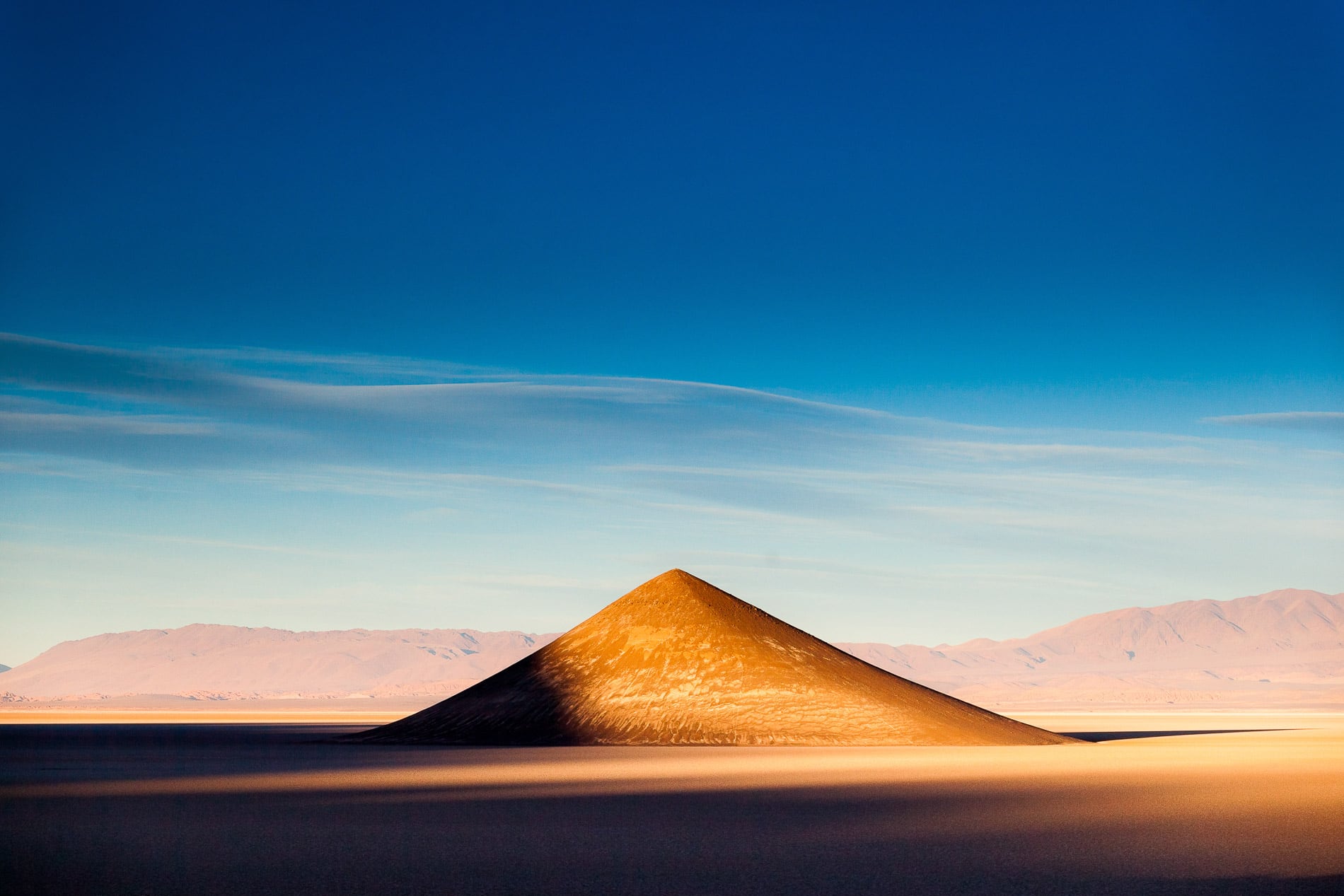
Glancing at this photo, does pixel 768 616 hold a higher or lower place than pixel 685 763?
higher

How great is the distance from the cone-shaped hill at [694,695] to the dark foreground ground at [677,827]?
14.3 m

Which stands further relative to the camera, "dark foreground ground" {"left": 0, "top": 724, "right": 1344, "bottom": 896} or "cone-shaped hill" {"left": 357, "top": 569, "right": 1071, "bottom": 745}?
"cone-shaped hill" {"left": 357, "top": 569, "right": 1071, "bottom": 745}

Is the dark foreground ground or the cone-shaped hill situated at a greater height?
the cone-shaped hill

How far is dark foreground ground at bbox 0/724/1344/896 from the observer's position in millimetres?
15281

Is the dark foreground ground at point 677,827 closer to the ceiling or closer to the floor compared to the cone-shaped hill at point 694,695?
closer to the floor

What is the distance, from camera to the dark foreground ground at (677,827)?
602 inches

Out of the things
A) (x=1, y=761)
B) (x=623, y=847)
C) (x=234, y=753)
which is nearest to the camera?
(x=623, y=847)

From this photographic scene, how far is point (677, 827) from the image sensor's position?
2133 cm

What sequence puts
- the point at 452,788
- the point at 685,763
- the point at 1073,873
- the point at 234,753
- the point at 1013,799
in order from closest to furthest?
the point at 1073,873 → the point at 1013,799 → the point at 452,788 → the point at 685,763 → the point at 234,753

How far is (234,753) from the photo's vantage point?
51.8 meters

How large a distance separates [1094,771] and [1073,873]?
23233mm

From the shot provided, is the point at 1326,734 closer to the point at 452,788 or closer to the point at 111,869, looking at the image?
the point at 452,788

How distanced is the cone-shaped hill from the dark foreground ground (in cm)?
1432

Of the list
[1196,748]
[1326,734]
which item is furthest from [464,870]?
[1326,734]
